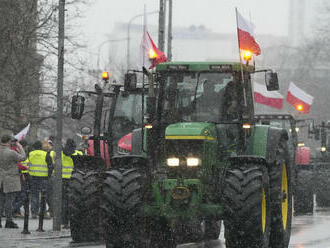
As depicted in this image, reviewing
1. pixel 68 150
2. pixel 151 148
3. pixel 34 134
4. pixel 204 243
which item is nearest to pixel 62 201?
pixel 68 150

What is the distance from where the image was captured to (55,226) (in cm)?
1881

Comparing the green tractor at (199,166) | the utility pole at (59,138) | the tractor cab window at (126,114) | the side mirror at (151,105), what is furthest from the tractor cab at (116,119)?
the side mirror at (151,105)

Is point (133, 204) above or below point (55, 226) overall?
above

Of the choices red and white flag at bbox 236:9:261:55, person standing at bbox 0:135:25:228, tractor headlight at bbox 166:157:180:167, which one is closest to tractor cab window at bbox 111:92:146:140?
person standing at bbox 0:135:25:228

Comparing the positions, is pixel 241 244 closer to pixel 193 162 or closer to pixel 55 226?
pixel 193 162

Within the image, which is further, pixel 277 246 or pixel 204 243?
pixel 204 243

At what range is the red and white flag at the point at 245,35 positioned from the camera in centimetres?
1450

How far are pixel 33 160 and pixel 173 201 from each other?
9649 mm

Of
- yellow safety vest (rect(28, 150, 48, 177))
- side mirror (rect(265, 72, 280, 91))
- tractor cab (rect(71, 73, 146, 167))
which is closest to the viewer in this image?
side mirror (rect(265, 72, 280, 91))

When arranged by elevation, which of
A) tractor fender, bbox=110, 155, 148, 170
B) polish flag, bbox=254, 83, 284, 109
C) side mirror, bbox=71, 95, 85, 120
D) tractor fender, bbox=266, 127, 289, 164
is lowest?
tractor fender, bbox=110, 155, 148, 170

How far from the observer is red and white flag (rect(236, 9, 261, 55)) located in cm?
1450

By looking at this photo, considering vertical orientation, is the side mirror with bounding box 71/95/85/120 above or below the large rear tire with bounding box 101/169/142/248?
above

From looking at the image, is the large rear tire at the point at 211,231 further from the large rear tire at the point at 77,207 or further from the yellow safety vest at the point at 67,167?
the yellow safety vest at the point at 67,167

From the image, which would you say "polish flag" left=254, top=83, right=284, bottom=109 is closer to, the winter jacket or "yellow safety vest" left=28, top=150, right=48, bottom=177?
"yellow safety vest" left=28, top=150, right=48, bottom=177
